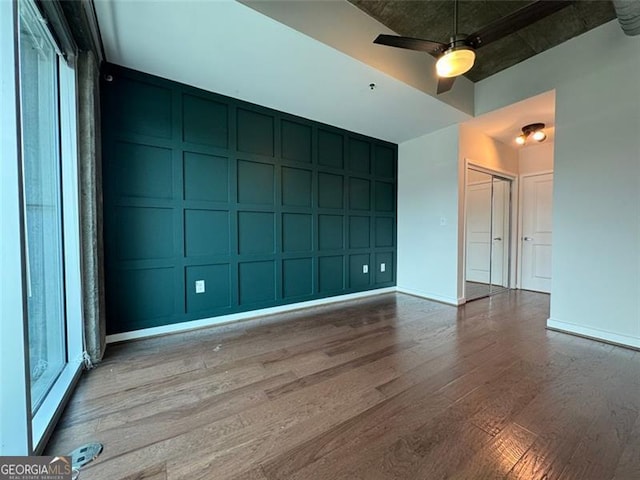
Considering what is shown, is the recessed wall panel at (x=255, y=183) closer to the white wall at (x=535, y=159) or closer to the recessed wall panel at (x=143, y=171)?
the recessed wall panel at (x=143, y=171)

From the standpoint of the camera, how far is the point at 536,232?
14.7 ft

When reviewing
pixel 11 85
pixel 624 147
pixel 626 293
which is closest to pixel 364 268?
pixel 626 293

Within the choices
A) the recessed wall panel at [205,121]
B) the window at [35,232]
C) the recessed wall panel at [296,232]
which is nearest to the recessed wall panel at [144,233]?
the window at [35,232]

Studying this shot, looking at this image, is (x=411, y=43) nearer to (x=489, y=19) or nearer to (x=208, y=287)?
(x=489, y=19)

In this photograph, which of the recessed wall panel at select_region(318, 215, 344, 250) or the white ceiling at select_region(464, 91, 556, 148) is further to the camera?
the recessed wall panel at select_region(318, 215, 344, 250)

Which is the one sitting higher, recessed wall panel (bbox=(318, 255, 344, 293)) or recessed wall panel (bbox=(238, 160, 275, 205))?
recessed wall panel (bbox=(238, 160, 275, 205))

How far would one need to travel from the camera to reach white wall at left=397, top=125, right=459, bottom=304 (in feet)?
12.1

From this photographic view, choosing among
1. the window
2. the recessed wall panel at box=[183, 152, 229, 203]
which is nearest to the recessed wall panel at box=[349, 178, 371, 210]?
the recessed wall panel at box=[183, 152, 229, 203]

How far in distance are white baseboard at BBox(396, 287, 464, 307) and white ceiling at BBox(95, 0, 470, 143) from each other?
2463 mm

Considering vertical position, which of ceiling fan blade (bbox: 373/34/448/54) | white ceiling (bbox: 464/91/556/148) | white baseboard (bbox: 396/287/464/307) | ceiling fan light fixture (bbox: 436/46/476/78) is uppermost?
white ceiling (bbox: 464/91/556/148)

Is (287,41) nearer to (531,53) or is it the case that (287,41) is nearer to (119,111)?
(119,111)

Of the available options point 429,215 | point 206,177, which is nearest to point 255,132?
point 206,177

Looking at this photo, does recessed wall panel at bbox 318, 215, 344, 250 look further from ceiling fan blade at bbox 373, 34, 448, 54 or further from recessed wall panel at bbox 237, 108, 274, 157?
ceiling fan blade at bbox 373, 34, 448, 54

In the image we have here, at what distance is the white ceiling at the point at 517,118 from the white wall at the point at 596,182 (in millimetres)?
199
